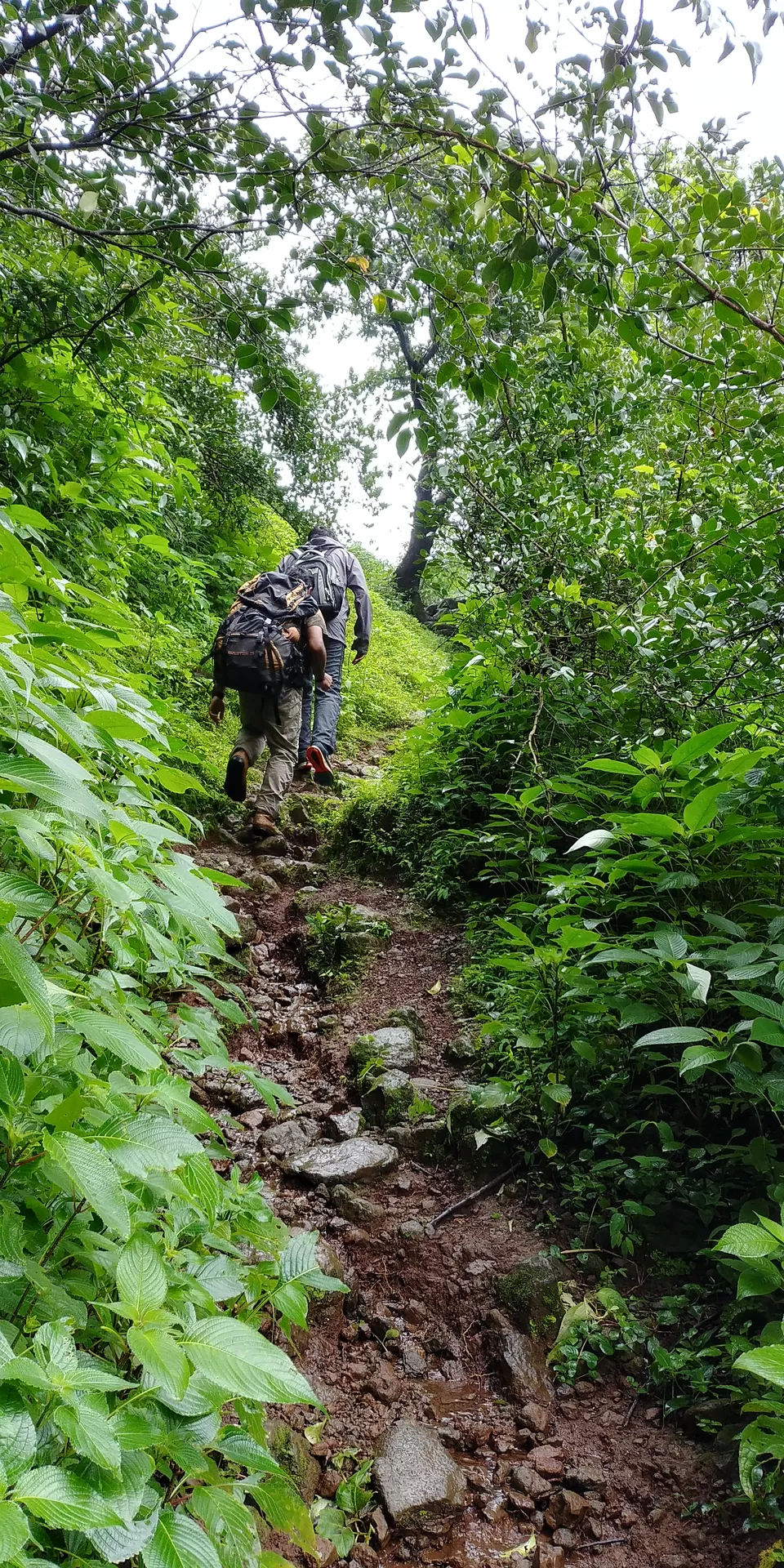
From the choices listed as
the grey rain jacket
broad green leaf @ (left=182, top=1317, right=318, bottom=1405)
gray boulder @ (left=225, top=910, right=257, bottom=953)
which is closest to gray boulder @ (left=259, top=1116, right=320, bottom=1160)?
gray boulder @ (left=225, top=910, right=257, bottom=953)

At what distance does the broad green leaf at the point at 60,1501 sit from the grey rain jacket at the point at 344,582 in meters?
6.32

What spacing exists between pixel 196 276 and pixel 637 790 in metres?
2.47

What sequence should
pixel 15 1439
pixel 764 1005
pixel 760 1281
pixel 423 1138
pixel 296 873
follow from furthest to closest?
pixel 296 873
pixel 423 1138
pixel 764 1005
pixel 760 1281
pixel 15 1439

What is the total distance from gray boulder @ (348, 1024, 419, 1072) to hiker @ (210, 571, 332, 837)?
2.54 meters

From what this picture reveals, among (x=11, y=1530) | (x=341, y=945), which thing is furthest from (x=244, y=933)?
(x=11, y=1530)

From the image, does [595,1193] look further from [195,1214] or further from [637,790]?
Answer: [195,1214]

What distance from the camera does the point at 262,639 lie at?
594 cm

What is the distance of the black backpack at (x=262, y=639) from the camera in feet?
19.4

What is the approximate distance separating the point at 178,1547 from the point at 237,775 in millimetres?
5190

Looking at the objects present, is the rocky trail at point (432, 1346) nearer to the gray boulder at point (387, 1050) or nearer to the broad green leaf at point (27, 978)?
the gray boulder at point (387, 1050)

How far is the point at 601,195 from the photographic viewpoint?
7.17 feet

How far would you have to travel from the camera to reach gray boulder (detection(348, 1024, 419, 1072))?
3732 mm

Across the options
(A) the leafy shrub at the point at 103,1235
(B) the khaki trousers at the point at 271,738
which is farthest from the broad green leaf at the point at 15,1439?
(B) the khaki trousers at the point at 271,738

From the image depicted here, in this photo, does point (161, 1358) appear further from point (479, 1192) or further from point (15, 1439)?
point (479, 1192)
